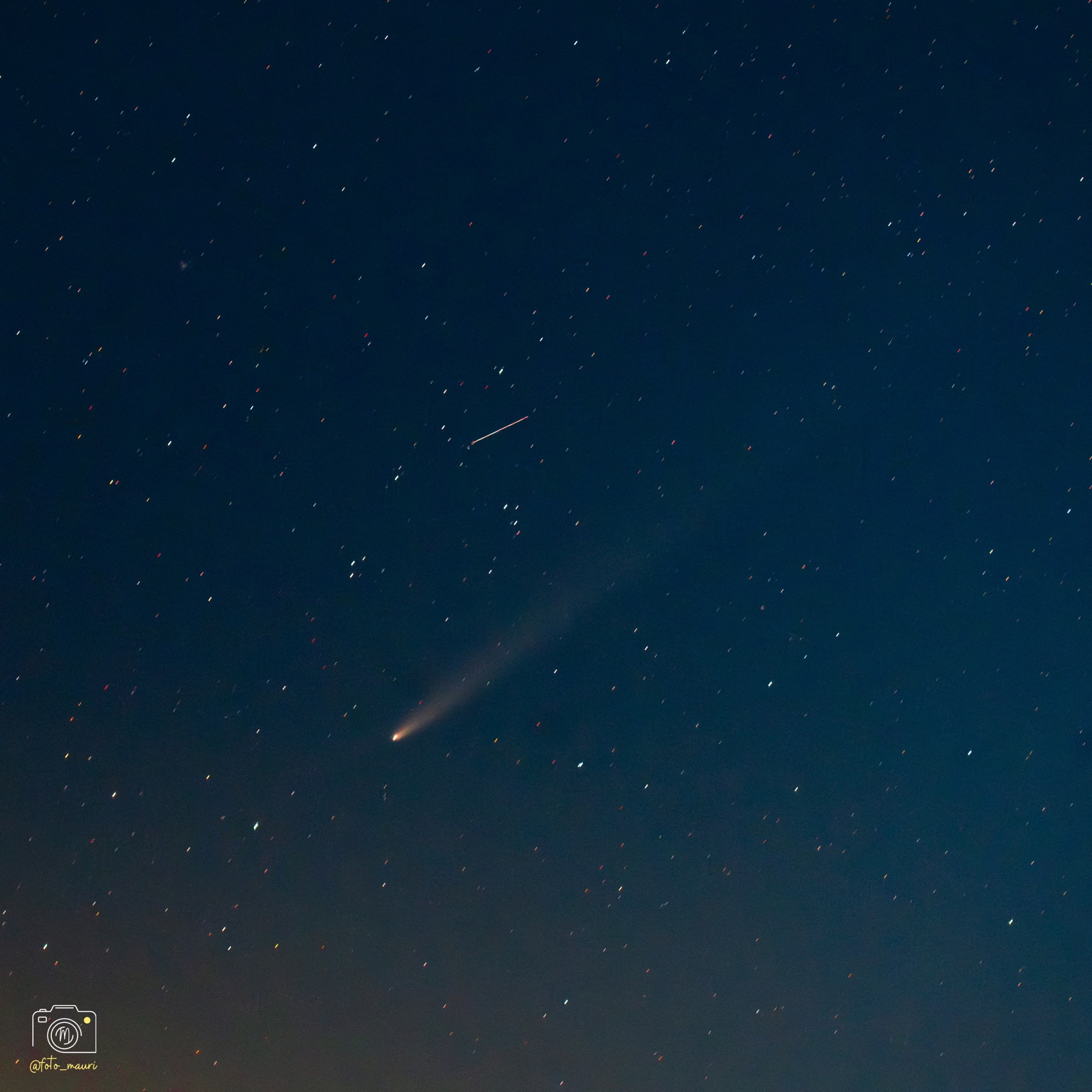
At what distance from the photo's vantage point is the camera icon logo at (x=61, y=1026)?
618 millimetres

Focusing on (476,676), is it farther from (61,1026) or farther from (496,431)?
(61,1026)

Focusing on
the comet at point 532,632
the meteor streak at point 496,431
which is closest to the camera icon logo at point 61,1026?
the comet at point 532,632

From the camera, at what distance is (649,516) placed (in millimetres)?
614

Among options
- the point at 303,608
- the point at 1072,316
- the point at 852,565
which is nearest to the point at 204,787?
the point at 303,608

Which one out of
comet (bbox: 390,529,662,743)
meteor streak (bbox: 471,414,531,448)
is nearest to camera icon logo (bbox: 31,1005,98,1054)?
comet (bbox: 390,529,662,743)

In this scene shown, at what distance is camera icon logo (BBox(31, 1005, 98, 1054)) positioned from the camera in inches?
24.3

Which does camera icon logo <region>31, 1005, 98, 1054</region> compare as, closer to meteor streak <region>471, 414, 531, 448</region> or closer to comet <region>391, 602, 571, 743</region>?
comet <region>391, 602, 571, 743</region>

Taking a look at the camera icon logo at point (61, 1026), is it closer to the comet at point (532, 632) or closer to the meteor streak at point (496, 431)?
the comet at point (532, 632)

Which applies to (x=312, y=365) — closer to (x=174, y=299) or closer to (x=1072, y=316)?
(x=174, y=299)

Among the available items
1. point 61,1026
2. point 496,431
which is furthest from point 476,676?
point 61,1026

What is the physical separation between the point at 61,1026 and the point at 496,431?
0.58 metres

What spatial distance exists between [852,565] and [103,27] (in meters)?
0.70

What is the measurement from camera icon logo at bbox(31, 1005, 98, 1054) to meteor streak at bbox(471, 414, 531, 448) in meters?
0.54

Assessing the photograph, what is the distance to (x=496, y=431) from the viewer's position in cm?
61
